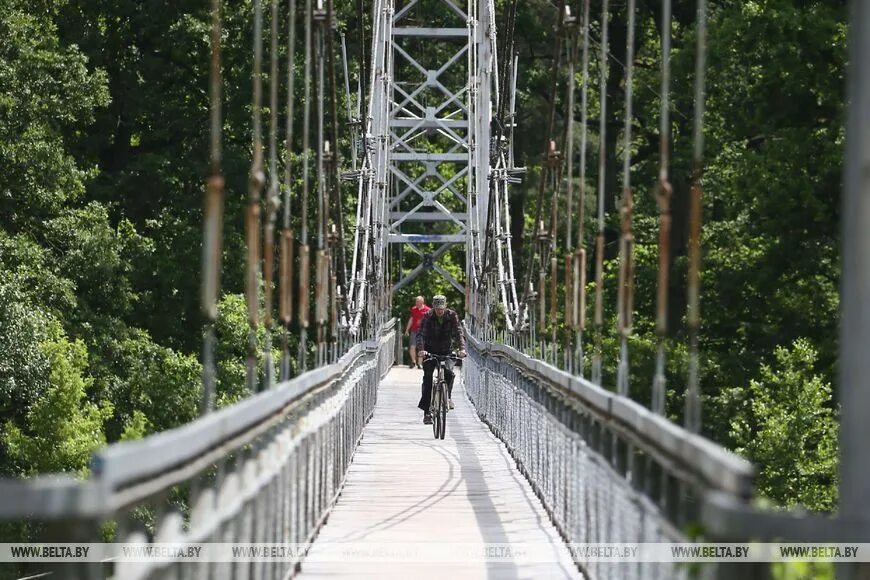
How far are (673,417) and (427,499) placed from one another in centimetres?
1626

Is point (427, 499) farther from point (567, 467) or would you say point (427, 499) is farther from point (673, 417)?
point (673, 417)

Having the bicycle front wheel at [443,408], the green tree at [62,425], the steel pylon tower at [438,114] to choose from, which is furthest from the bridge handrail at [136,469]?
the steel pylon tower at [438,114]

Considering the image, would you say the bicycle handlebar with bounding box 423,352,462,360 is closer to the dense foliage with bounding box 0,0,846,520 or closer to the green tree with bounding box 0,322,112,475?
the dense foliage with bounding box 0,0,846,520

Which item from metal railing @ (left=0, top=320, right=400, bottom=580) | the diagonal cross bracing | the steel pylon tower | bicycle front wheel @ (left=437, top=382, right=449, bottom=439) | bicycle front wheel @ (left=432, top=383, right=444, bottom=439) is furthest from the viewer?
the diagonal cross bracing

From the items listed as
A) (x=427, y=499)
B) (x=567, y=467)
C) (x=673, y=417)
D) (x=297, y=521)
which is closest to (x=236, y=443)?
(x=297, y=521)

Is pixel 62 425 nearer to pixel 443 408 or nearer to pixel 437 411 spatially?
pixel 437 411

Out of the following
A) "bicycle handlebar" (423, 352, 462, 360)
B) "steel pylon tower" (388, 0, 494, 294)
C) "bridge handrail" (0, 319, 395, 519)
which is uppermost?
"steel pylon tower" (388, 0, 494, 294)

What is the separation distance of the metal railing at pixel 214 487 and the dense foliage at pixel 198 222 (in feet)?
50.8

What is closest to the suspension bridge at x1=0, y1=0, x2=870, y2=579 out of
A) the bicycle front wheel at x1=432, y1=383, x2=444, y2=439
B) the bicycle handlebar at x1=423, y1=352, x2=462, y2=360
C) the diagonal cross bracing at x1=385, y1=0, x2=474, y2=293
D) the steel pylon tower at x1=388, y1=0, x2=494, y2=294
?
the bicycle front wheel at x1=432, y1=383, x2=444, y2=439

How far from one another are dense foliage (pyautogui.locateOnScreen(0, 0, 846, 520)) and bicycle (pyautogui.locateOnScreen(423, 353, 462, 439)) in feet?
21.1

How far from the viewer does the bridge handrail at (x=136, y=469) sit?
3.85m

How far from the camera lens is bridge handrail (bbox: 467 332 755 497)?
443 cm

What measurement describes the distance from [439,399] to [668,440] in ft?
42.5

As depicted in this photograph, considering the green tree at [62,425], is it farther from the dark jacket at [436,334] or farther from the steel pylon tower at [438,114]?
the dark jacket at [436,334]
